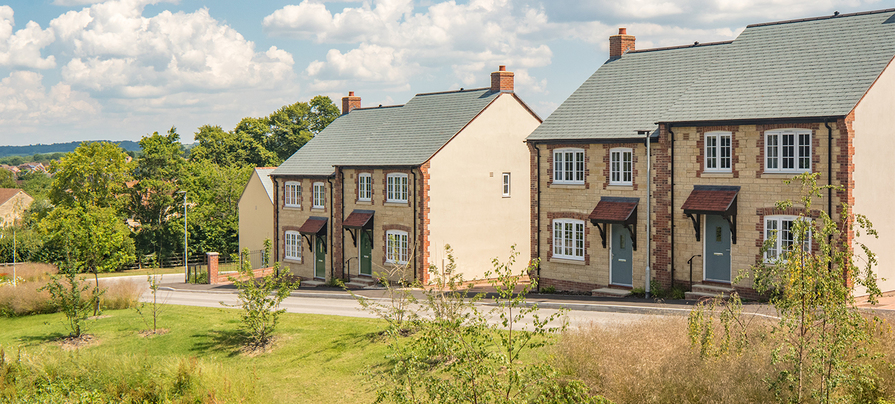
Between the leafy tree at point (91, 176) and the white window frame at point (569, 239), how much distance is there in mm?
44887

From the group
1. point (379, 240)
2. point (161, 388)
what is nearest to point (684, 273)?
point (379, 240)

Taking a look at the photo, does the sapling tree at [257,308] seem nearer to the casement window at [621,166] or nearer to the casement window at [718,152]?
the casement window at [621,166]

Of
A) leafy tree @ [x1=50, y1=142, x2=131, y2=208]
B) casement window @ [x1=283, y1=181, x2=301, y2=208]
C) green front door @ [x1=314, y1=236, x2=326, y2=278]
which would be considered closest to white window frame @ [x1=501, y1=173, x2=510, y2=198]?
green front door @ [x1=314, y1=236, x2=326, y2=278]

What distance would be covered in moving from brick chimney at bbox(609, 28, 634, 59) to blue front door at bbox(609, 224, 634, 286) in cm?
896

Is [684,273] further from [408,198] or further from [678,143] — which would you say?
[408,198]

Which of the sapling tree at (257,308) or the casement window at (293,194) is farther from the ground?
the casement window at (293,194)

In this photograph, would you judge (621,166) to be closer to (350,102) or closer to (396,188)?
(396,188)

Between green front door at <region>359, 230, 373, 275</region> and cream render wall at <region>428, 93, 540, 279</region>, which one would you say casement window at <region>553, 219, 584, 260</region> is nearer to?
cream render wall at <region>428, 93, 540, 279</region>

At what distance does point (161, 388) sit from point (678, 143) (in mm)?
17550

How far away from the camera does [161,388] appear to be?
16.4 meters

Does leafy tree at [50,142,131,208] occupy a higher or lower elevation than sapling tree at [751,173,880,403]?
higher

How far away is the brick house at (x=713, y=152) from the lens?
22.2 meters

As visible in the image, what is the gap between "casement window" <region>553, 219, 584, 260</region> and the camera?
27.8m

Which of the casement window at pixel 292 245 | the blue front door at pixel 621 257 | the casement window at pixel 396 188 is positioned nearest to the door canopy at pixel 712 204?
the blue front door at pixel 621 257
